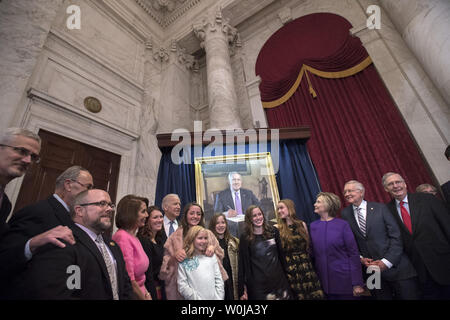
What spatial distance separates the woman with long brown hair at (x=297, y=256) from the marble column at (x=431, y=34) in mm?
3042

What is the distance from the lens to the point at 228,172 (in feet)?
9.80

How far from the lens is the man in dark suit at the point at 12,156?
4.12ft

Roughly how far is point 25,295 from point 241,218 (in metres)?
2.11

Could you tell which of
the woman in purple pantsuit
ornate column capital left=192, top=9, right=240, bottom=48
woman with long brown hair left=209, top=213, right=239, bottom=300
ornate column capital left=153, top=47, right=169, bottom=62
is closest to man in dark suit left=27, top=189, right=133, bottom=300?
woman with long brown hair left=209, top=213, right=239, bottom=300

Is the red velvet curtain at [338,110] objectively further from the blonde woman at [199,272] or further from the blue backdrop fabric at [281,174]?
the blonde woman at [199,272]

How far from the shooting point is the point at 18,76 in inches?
117

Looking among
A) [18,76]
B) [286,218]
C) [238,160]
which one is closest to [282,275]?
[286,218]

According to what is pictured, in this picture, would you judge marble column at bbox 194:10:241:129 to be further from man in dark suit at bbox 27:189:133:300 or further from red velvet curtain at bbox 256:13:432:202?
man in dark suit at bbox 27:189:133:300

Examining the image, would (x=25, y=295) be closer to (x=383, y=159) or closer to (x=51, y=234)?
(x=51, y=234)

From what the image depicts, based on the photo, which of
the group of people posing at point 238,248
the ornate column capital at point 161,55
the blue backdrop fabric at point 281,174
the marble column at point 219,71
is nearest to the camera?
the group of people posing at point 238,248

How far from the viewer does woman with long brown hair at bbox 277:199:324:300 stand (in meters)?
1.91

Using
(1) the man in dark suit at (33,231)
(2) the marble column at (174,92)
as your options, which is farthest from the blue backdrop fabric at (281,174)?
(2) the marble column at (174,92)

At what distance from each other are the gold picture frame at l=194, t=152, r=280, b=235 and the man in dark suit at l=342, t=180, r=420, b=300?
0.93 meters

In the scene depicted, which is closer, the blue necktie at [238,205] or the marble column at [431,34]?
the blue necktie at [238,205]
